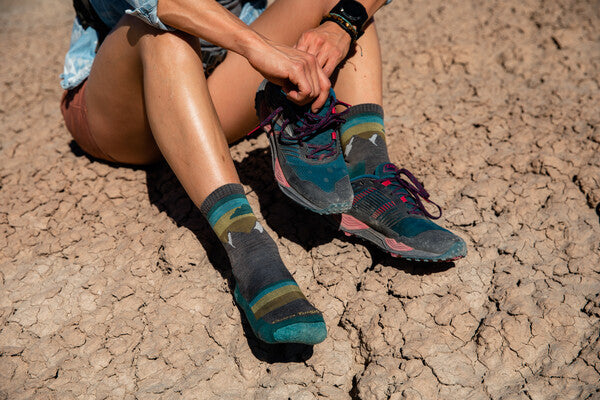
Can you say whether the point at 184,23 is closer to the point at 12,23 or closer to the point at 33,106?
the point at 33,106

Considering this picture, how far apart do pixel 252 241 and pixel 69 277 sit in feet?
2.33

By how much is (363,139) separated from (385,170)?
128mm

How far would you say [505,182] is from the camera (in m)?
1.77

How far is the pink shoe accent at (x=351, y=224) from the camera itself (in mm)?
1479

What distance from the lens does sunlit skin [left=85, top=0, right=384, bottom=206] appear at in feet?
4.24

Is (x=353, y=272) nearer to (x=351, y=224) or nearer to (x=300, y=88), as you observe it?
(x=351, y=224)

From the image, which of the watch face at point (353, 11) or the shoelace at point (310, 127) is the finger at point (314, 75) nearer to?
the shoelace at point (310, 127)

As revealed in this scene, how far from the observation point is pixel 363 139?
1570 millimetres

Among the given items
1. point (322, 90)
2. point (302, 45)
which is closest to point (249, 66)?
point (302, 45)

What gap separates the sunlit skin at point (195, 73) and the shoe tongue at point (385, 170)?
238mm

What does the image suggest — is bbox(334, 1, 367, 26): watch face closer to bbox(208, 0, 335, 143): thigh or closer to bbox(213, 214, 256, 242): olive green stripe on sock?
bbox(208, 0, 335, 143): thigh

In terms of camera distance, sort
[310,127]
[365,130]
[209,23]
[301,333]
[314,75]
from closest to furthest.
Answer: [301,333], [209,23], [314,75], [310,127], [365,130]

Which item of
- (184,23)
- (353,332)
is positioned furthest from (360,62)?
(353,332)

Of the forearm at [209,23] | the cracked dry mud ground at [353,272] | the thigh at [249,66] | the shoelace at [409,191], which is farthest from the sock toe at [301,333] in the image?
the thigh at [249,66]
